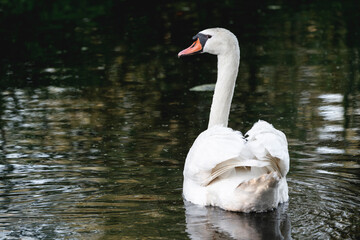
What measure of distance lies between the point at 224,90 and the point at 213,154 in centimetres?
139

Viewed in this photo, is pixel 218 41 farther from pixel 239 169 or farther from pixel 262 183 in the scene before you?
pixel 262 183

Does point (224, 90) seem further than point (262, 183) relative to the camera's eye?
Yes

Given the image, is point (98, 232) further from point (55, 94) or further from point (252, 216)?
point (55, 94)

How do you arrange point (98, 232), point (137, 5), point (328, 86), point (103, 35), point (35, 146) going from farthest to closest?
1. point (137, 5)
2. point (103, 35)
3. point (328, 86)
4. point (35, 146)
5. point (98, 232)

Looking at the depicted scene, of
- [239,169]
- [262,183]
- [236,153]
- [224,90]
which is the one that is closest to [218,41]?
[224,90]

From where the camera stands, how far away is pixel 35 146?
30.2ft

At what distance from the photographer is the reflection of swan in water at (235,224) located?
5965 millimetres

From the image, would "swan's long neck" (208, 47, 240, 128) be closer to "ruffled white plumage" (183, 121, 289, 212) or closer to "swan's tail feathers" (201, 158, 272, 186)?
"ruffled white plumage" (183, 121, 289, 212)

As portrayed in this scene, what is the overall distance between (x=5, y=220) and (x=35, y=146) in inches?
111

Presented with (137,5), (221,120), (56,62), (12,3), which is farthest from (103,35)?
(221,120)

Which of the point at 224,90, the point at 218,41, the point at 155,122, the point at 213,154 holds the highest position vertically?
the point at 218,41

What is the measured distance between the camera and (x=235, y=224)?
244 inches

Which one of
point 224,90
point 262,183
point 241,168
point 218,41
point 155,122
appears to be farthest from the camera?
point 155,122

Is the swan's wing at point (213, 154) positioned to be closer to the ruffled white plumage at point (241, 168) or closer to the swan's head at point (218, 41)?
the ruffled white plumage at point (241, 168)
